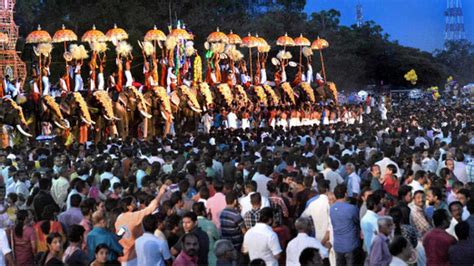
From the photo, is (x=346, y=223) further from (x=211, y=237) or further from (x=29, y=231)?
(x=29, y=231)

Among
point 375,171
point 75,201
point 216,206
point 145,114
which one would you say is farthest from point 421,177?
point 145,114

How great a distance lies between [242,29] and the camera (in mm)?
50438

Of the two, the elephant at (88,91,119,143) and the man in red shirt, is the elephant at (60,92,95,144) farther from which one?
the man in red shirt

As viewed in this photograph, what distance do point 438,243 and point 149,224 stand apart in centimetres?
244

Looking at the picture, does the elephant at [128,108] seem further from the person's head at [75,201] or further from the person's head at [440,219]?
the person's head at [440,219]

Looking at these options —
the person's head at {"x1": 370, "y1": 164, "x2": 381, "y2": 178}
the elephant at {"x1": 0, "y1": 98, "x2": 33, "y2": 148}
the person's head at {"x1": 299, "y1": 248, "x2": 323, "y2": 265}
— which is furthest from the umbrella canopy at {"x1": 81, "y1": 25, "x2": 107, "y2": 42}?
the person's head at {"x1": 299, "y1": 248, "x2": 323, "y2": 265}

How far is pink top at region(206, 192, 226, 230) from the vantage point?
10.1m

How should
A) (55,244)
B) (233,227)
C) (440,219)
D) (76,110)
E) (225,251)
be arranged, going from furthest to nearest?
(76,110), (233,227), (440,219), (55,244), (225,251)

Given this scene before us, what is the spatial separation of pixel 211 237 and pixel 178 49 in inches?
787

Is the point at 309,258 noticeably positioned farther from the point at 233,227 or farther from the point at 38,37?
the point at 38,37

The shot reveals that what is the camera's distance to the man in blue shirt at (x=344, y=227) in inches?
381

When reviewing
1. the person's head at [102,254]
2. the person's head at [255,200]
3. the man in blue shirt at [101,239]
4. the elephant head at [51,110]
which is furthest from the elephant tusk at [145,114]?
the person's head at [102,254]

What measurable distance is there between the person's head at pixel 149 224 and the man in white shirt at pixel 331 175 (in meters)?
3.95

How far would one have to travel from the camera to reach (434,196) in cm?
994
